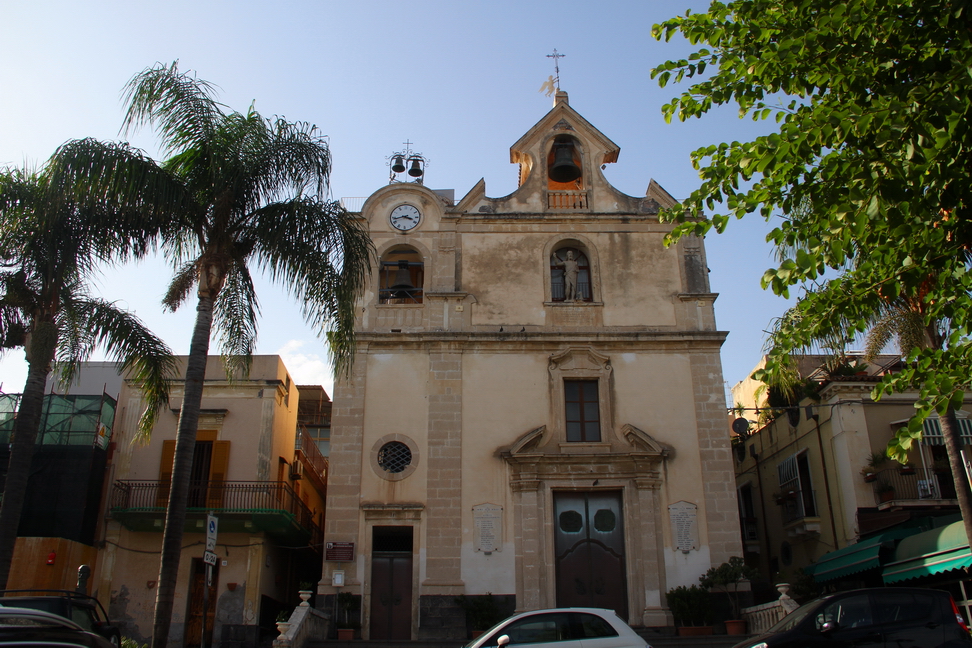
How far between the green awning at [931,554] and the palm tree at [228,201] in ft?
40.4

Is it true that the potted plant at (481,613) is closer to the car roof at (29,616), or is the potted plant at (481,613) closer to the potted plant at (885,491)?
the potted plant at (885,491)

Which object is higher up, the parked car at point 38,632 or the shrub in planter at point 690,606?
the shrub in planter at point 690,606

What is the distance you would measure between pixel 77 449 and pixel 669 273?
15907 mm

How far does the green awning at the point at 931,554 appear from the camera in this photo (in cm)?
1582

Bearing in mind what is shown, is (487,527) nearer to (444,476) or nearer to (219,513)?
(444,476)

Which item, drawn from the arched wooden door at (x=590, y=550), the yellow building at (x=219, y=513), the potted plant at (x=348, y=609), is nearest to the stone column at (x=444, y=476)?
the potted plant at (x=348, y=609)

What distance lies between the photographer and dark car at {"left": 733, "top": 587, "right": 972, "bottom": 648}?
10.6 meters

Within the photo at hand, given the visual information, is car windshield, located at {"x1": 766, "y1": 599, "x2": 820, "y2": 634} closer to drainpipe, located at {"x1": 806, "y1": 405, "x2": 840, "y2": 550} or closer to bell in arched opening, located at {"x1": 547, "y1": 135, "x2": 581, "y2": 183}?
drainpipe, located at {"x1": 806, "y1": 405, "x2": 840, "y2": 550}

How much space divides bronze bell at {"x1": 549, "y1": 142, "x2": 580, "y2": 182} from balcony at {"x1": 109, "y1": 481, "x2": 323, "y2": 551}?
11.6m

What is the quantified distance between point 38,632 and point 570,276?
17.2m

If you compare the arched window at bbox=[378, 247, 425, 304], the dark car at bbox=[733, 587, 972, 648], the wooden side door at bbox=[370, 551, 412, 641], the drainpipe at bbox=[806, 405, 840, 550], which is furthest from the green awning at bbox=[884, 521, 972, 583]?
the arched window at bbox=[378, 247, 425, 304]

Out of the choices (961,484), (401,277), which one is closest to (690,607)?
(961,484)

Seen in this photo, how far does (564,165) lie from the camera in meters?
23.9

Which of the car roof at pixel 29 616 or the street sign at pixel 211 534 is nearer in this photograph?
the car roof at pixel 29 616
